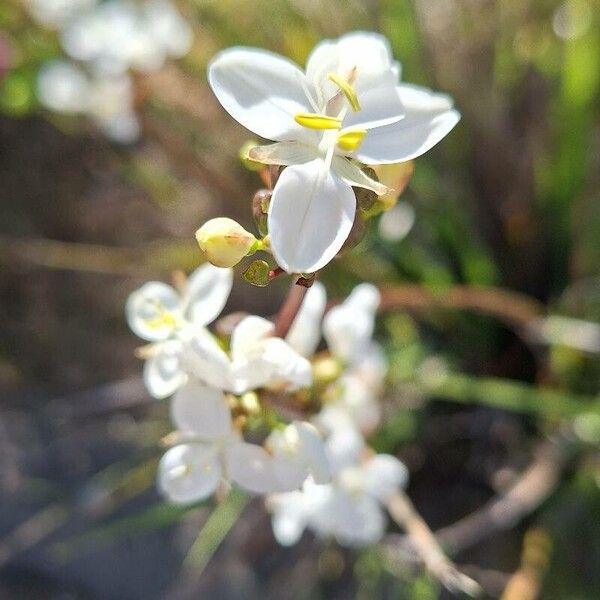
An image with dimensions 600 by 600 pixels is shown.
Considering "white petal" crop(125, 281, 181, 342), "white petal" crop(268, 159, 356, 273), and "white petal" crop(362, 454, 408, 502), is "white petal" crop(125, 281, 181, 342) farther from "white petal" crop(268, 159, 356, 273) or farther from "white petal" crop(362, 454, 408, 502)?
"white petal" crop(362, 454, 408, 502)

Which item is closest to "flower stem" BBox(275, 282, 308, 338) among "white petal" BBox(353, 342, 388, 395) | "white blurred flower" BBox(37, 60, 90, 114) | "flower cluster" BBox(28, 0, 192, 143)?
"white petal" BBox(353, 342, 388, 395)

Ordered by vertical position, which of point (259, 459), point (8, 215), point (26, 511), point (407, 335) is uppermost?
point (259, 459)

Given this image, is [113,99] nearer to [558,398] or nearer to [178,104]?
[178,104]

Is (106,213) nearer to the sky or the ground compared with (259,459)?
nearer to the ground

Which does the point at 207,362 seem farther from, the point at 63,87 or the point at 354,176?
the point at 63,87

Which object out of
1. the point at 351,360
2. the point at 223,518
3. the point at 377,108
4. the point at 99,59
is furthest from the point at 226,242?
the point at 99,59

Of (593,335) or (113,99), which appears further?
(113,99)

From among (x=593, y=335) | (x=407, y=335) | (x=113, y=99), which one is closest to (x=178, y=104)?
(x=113, y=99)
